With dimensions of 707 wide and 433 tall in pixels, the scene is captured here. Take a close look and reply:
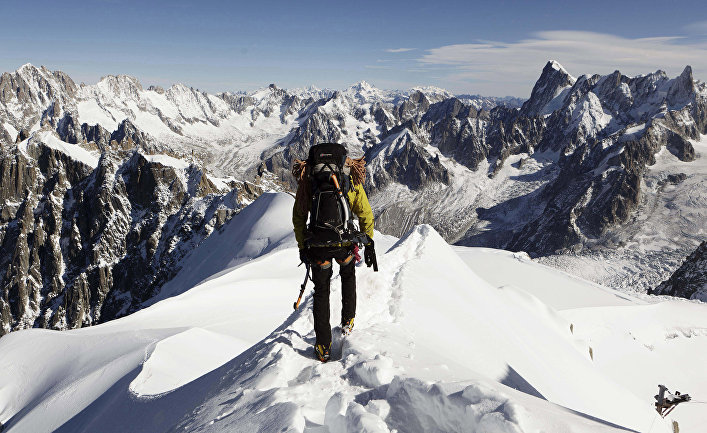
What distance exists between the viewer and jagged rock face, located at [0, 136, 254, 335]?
12781cm

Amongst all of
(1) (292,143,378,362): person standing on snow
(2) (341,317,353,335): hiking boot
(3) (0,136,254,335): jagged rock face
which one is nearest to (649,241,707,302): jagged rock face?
(2) (341,317,353,335): hiking boot

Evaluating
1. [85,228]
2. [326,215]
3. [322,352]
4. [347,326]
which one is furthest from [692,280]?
[85,228]

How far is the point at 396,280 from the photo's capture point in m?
11.7

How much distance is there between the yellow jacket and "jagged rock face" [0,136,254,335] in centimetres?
11610

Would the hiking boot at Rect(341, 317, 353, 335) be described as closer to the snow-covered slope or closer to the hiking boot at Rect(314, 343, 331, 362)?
the snow-covered slope

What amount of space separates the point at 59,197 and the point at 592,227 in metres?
220

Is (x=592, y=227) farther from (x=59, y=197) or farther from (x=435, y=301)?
(x=59, y=197)

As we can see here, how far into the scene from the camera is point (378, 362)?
609cm

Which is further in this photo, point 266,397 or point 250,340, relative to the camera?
point 250,340

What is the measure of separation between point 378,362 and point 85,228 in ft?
554

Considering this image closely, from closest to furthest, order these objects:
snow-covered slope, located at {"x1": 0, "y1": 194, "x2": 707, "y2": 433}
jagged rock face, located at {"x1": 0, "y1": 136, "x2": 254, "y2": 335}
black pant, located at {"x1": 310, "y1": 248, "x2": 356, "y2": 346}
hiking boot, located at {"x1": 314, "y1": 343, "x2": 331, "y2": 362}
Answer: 1. snow-covered slope, located at {"x1": 0, "y1": 194, "x2": 707, "y2": 433}
2. hiking boot, located at {"x1": 314, "y1": 343, "x2": 331, "y2": 362}
3. black pant, located at {"x1": 310, "y1": 248, "x2": 356, "y2": 346}
4. jagged rock face, located at {"x1": 0, "y1": 136, "x2": 254, "y2": 335}

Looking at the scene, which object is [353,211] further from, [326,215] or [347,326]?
[347,326]

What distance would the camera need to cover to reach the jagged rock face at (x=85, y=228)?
419ft

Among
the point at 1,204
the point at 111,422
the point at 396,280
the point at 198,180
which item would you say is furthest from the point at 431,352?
the point at 1,204
